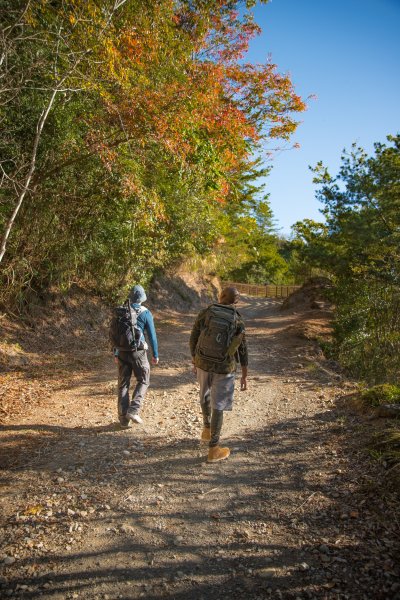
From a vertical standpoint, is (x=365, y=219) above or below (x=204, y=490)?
above

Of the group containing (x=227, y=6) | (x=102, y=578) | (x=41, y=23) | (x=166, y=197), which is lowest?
(x=102, y=578)

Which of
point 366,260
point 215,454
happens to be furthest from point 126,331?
point 366,260

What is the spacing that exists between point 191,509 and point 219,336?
5.66ft

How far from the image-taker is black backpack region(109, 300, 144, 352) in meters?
4.82

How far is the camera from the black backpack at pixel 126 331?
Answer: 4816mm

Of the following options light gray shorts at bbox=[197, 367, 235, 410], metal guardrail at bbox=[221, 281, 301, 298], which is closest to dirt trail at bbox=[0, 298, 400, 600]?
light gray shorts at bbox=[197, 367, 235, 410]

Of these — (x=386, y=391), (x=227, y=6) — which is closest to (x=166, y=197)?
(x=227, y=6)

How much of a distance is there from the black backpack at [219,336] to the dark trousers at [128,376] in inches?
48.6

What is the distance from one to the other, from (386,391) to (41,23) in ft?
28.0

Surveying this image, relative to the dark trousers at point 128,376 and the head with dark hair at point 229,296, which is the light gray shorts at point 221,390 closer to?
the head with dark hair at point 229,296

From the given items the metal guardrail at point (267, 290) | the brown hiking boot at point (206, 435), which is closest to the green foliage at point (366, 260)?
the brown hiking boot at point (206, 435)

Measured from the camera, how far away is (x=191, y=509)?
127 inches

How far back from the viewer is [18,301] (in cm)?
874

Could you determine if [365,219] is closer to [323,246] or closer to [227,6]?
[323,246]
